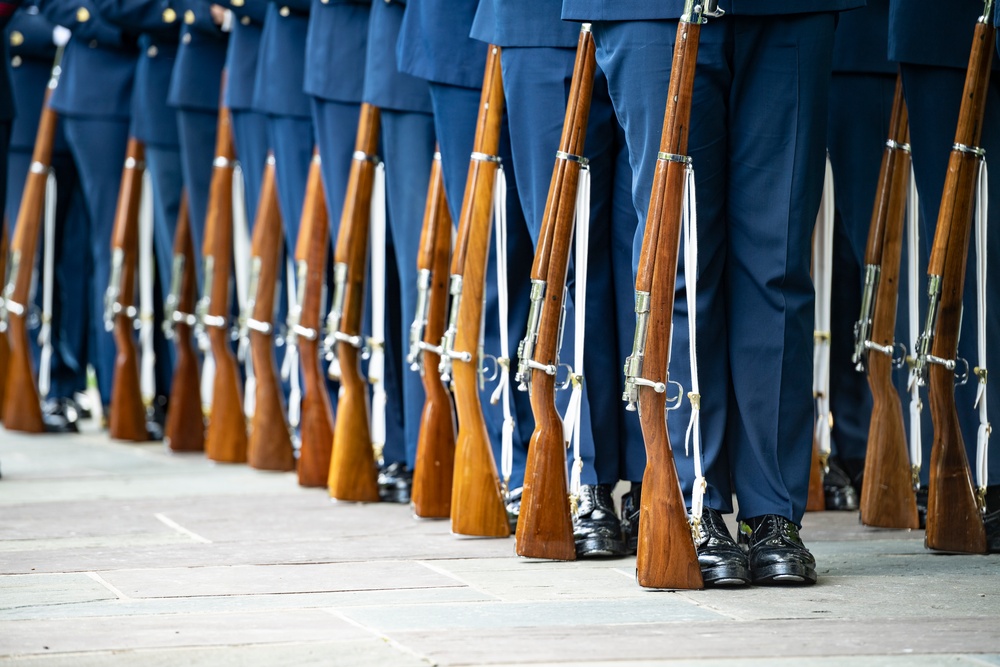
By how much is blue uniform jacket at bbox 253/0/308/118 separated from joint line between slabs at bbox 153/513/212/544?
61.5 inches

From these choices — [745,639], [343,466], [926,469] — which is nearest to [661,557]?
[745,639]

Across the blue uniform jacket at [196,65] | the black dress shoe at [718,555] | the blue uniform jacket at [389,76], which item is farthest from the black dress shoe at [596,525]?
the blue uniform jacket at [196,65]

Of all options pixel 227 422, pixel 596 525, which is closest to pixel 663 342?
pixel 596 525

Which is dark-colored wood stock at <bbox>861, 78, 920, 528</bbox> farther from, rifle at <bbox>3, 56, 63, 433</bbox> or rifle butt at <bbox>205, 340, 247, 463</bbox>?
rifle at <bbox>3, 56, 63, 433</bbox>

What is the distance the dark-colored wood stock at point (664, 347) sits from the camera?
117 inches

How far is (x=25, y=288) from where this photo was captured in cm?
Answer: 639

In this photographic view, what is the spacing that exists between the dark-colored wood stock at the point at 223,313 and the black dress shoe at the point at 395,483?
3.55ft

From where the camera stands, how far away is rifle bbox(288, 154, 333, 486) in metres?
4.75

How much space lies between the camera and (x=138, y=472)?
5266 millimetres

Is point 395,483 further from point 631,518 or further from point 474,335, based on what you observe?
point 631,518

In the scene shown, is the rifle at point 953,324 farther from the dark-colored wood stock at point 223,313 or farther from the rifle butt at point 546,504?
the dark-colored wood stock at point 223,313

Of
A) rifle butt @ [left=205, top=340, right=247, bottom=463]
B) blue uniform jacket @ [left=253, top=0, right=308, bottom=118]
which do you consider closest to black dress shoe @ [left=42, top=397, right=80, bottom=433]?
rifle butt @ [left=205, top=340, right=247, bottom=463]

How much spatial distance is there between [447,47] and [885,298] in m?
1.31

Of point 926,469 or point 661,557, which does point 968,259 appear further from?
point 661,557
